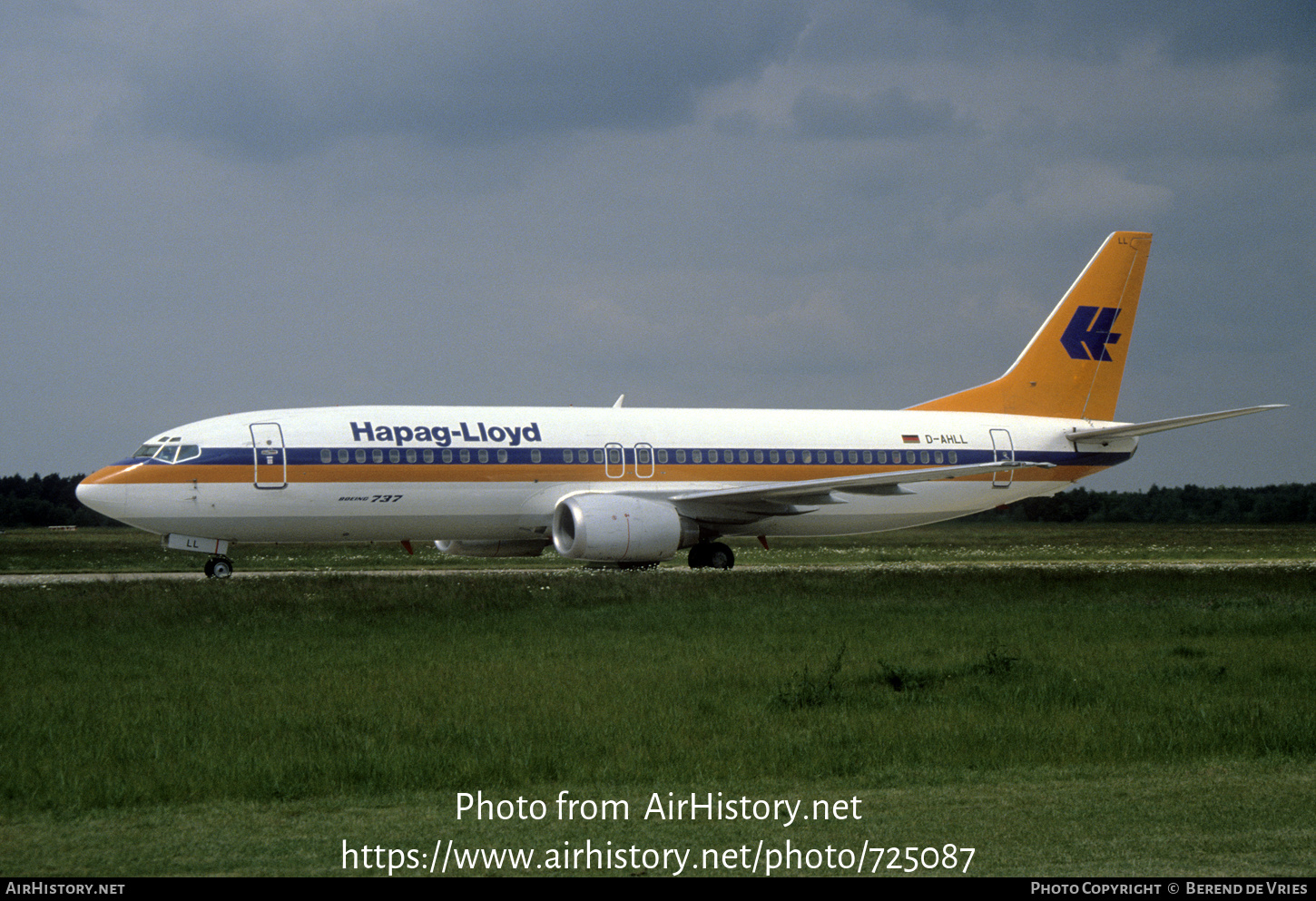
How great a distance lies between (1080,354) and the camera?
3644cm

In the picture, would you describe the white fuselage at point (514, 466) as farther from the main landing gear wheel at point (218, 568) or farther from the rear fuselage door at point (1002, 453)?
the main landing gear wheel at point (218, 568)

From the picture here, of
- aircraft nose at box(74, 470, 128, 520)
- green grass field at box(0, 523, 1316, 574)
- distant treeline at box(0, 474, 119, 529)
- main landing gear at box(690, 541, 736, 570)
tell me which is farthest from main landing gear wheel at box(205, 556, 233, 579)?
distant treeline at box(0, 474, 119, 529)

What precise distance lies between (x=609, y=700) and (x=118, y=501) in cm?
1729

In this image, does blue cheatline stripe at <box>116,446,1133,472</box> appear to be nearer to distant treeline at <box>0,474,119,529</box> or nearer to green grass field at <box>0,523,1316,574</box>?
green grass field at <box>0,523,1316,574</box>

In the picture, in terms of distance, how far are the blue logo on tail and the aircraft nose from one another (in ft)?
81.4

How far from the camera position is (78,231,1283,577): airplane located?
87.8 ft

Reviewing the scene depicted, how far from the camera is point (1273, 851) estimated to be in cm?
734

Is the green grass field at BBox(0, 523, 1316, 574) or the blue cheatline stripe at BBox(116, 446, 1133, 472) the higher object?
the blue cheatline stripe at BBox(116, 446, 1133, 472)

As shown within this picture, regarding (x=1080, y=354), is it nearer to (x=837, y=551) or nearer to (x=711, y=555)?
(x=711, y=555)

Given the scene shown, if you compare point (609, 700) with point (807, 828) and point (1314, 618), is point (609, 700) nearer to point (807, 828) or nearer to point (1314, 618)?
point (807, 828)

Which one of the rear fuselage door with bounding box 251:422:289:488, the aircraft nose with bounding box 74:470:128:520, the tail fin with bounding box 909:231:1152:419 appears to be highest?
the tail fin with bounding box 909:231:1152:419

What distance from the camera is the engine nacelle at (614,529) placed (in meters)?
27.7

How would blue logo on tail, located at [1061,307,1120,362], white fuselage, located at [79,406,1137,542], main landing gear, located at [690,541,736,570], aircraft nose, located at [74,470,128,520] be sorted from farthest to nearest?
blue logo on tail, located at [1061,307,1120,362] < main landing gear, located at [690,541,736,570] < white fuselage, located at [79,406,1137,542] < aircraft nose, located at [74,470,128,520]
